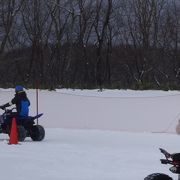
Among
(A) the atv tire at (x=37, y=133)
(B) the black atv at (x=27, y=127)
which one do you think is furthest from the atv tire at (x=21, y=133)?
(A) the atv tire at (x=37, y=133)

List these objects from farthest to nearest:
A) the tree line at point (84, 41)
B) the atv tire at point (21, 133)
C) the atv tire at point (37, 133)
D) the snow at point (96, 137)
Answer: the tree line at point (84, 41) → the atv tire at point (37, 133) → the atv tire at point (21, 133) → the snow at point (96, 137)

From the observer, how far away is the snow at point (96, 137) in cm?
1069

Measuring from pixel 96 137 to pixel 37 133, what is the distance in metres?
2.31

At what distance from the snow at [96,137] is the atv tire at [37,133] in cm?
23

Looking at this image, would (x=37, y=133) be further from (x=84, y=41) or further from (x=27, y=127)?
(x=84, y=41)

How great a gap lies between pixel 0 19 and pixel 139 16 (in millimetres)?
8792

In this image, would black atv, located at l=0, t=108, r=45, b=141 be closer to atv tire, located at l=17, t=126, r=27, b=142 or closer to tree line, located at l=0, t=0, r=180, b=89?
atv tire, located at l=17, t=126, r=27, b=142

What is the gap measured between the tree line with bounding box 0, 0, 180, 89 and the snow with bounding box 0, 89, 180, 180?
1155 cm

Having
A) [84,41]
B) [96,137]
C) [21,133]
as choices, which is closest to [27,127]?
[21,133]

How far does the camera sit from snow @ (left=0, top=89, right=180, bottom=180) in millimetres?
10688

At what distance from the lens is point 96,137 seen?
742 inches

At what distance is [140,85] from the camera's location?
26297mm

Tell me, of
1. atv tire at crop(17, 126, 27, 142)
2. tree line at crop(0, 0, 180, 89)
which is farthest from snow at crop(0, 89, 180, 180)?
tree line at crop(0, 0, 180, 89)

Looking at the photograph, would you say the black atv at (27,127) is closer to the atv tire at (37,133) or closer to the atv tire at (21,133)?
the atv tire at (37,133)
